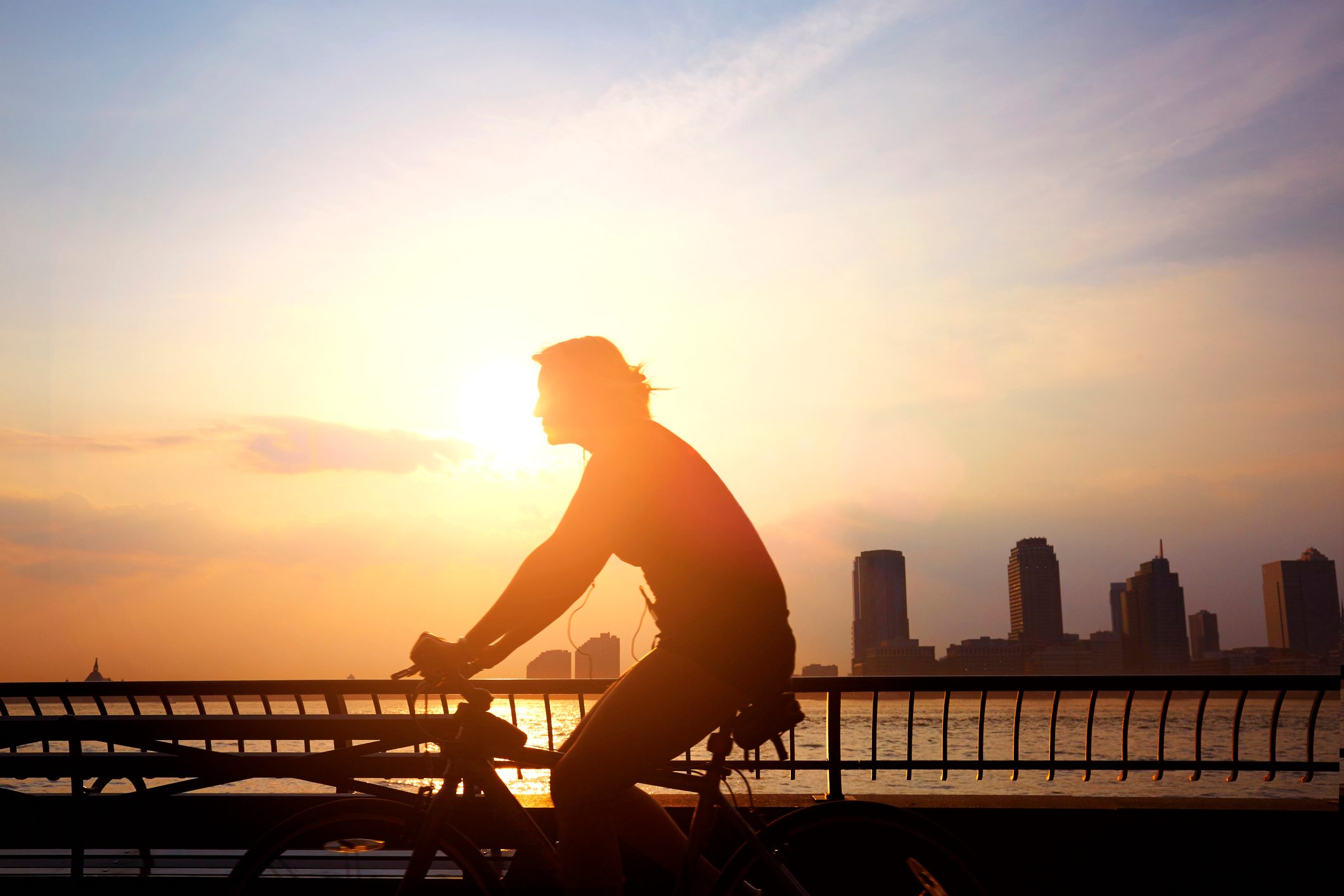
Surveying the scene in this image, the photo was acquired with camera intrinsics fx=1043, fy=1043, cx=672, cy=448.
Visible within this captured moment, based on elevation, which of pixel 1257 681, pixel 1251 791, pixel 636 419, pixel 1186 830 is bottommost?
pixel 1251 791

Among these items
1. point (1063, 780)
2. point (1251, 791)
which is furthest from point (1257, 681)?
point (1251, 791)

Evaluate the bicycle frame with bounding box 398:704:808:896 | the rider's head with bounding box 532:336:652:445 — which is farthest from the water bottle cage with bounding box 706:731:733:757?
the rider's head with bounding box 532:336:652:445

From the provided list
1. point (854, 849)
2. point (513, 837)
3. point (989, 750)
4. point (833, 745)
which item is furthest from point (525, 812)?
point (989, 750)

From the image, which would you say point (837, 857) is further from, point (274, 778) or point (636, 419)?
point (274, 778)

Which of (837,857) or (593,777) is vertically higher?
(593,777)

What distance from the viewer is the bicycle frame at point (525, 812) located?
10.7 feet

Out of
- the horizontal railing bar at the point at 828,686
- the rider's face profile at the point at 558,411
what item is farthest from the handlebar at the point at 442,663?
the horizontal railing bar at the point at 828,686

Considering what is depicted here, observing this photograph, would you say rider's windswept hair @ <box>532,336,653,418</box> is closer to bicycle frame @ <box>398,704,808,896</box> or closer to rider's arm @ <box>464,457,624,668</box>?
rider's arm @ <box>464,457,624,668</box>

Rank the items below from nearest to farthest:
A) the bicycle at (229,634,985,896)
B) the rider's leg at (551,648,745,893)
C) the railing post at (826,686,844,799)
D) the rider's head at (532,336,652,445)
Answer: the rider's leg at (551,648,745,893)
the bicycle at (229,634,985,896)
the rider's head at (532,336,652,445)
the railing post at (826,686,844,799)

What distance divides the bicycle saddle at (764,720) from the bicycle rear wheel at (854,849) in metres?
0.28

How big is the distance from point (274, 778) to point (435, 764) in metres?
1.20

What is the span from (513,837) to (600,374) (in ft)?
4.95

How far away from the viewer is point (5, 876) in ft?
17.4

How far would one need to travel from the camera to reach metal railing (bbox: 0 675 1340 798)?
15.7 feet
